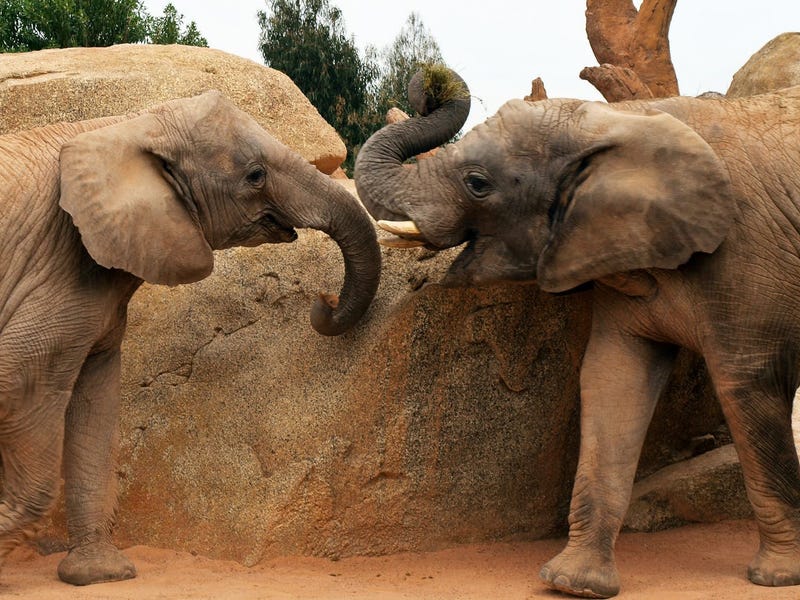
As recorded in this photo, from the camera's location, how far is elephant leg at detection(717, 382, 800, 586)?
5.82 metres

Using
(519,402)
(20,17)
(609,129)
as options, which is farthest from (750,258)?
(20,17)

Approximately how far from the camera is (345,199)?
6.07 metres

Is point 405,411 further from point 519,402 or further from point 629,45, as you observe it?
point 629,45

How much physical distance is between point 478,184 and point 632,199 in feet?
2.25

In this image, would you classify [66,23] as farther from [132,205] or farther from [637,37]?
[132,205]

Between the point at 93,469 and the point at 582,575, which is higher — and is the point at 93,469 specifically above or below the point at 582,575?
above

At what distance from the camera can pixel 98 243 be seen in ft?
18.4

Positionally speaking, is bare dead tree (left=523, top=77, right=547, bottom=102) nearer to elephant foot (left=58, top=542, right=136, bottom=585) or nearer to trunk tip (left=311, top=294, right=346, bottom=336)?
trunk tip (left=311, top=294, right=346, bottom=336)

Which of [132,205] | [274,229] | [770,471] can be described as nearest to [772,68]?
[770,471]

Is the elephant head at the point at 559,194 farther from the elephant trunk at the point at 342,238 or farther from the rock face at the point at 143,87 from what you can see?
the rock face at the point at 143,87

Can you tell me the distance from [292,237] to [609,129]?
1.49 m

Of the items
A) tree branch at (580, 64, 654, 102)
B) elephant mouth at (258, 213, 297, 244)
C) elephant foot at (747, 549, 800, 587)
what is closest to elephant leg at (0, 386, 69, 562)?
elephant mouth at (258, 213, 297, 244)

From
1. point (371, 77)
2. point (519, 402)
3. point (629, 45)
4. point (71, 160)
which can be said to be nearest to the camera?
point (71, 160)

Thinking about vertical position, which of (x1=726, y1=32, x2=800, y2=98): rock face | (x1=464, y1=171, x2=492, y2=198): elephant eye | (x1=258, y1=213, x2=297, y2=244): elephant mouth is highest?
(x1=726, y1=32, x2=800, y2=98): rock face
